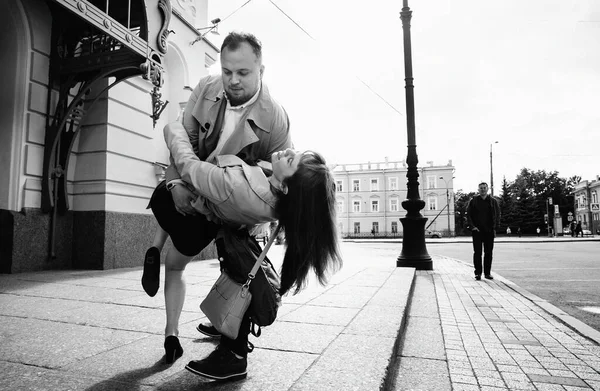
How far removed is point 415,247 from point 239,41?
7168 millimetres

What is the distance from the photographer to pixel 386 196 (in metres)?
63.0

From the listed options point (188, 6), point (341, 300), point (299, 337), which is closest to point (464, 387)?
point (299, 337)

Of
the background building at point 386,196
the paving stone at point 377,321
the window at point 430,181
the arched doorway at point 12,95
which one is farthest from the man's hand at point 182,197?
the window at point 430,181

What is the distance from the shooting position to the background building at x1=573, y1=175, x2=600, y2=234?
6788 cm

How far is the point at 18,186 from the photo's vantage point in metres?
5.52

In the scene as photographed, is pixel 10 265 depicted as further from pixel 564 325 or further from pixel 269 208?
pixel 564 325

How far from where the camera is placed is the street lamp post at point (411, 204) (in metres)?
8.20

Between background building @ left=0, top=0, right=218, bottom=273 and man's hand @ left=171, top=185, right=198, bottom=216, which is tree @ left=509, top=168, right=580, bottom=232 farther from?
man's hand @ left=171, top=185, right=198, bottom=216

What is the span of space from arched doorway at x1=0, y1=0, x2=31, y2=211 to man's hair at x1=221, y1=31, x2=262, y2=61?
516cm

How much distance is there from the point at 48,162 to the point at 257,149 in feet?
16.6

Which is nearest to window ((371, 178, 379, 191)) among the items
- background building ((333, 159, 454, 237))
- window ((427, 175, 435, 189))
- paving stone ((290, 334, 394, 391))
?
background building ((333, 159, 454, 237))

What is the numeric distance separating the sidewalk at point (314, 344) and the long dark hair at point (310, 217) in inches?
21.5

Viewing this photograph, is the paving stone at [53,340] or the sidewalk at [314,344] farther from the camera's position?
the paving stone at [53,340]

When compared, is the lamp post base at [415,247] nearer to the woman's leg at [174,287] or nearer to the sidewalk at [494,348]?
the sidewalk at [494,348]
